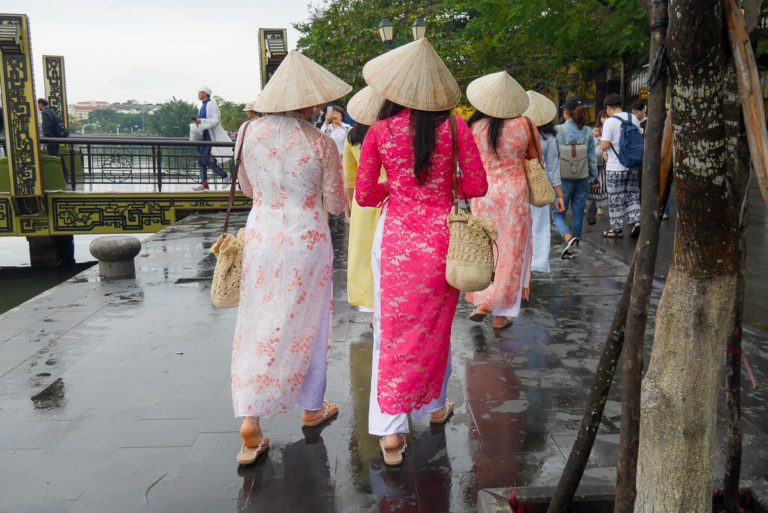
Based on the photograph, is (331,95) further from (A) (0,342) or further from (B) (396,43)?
(B) (396,43)

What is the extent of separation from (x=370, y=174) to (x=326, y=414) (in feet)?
4.30

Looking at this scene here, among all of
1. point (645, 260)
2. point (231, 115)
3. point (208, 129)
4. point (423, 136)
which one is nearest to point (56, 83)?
point (208, 129)

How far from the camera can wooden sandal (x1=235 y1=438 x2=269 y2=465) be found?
11.3 feet

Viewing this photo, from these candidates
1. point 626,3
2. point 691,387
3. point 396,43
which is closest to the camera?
point 691,387

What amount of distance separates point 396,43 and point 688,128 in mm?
19812

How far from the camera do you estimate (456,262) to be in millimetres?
3309

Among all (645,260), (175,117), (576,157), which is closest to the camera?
(645,260)

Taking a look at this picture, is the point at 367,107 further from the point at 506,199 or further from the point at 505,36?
the point at 505,36

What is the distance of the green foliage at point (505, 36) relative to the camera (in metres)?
11.3

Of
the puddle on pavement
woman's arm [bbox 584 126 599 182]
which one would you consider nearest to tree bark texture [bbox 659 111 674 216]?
the puddle on pavement

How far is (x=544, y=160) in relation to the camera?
6.63 metres

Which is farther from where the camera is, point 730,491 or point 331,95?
point 331,95

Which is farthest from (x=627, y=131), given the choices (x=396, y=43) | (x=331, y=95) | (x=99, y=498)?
(x=396, y=43)

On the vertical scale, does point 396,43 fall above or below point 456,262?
above
